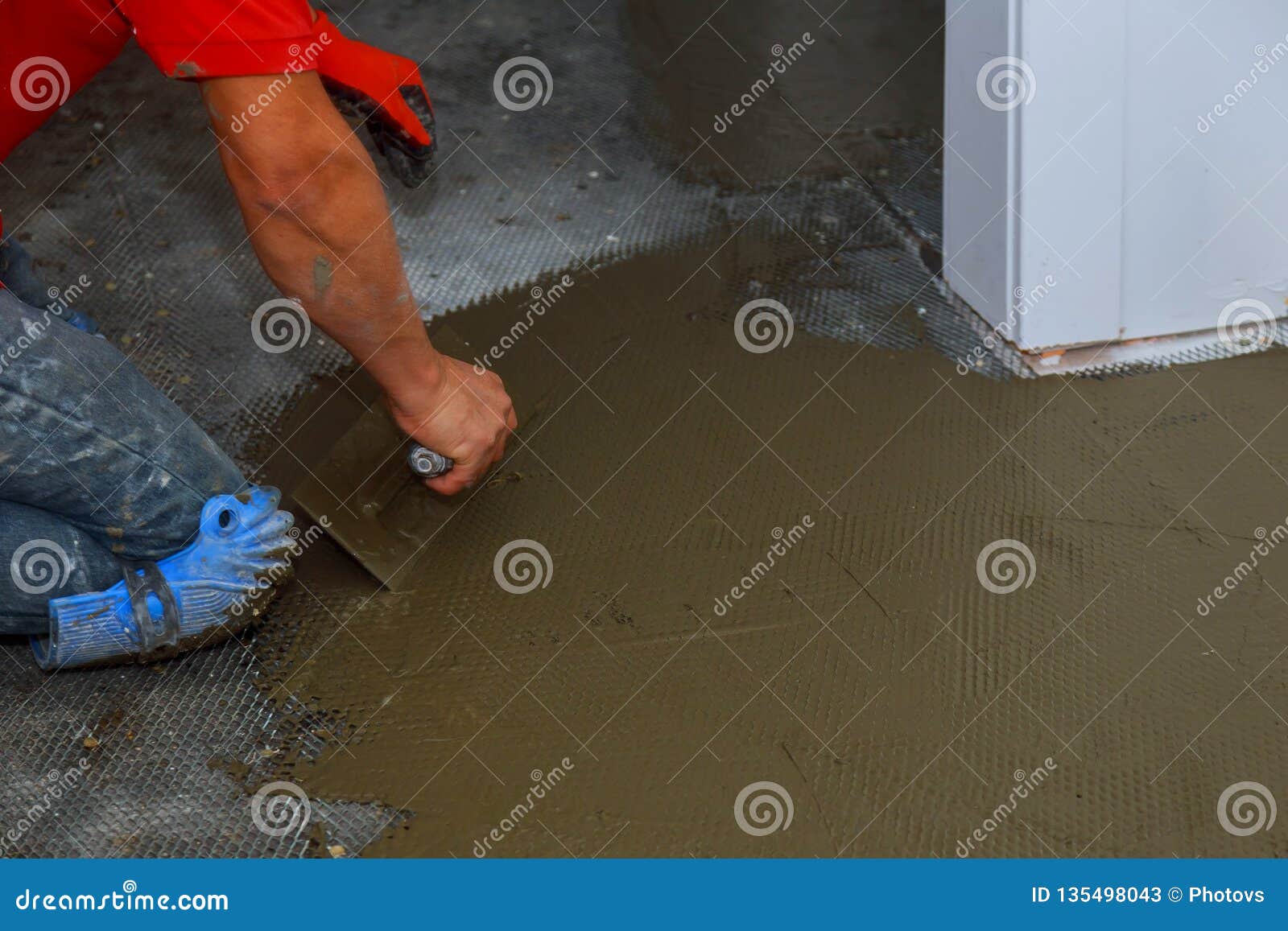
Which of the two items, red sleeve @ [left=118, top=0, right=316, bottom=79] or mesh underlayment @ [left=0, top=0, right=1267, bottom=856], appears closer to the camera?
red sleeve @ [left=118, top=0, right=316, bottom=79]

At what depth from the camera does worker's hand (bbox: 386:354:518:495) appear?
1455mm

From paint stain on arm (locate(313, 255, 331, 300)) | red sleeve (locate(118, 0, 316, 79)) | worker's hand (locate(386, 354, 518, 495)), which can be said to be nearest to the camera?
red sleeve (locate(118, 0, 316, 79))

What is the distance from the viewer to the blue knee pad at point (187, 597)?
1475mm

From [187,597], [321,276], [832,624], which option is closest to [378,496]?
[187,597]

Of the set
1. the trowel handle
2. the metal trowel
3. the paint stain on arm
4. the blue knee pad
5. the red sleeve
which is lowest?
the blue knee pad

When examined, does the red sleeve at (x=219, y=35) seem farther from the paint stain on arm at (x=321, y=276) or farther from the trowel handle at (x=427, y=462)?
the trowel handle at (x=427, y=462)

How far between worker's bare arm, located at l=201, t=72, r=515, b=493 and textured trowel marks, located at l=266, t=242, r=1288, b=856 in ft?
0.98

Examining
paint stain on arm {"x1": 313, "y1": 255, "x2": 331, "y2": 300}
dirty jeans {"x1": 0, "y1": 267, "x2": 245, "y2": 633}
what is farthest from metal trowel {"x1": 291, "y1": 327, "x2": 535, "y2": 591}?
paint stain on arm {"x1": 313, "y1": 255, "x2": 331, "y2": 300}

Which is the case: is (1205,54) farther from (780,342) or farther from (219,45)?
(219,45)

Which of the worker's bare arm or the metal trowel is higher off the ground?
the worker's bare arm

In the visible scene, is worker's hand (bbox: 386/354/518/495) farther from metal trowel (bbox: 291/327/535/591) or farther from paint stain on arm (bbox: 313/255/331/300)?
paint stain on arm (bbox: 313/255/331/300)

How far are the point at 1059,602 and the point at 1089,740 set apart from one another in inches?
8.7

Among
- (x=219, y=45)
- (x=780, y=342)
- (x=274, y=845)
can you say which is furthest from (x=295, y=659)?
(x=780, y=342)

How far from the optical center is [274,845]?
1.29m
